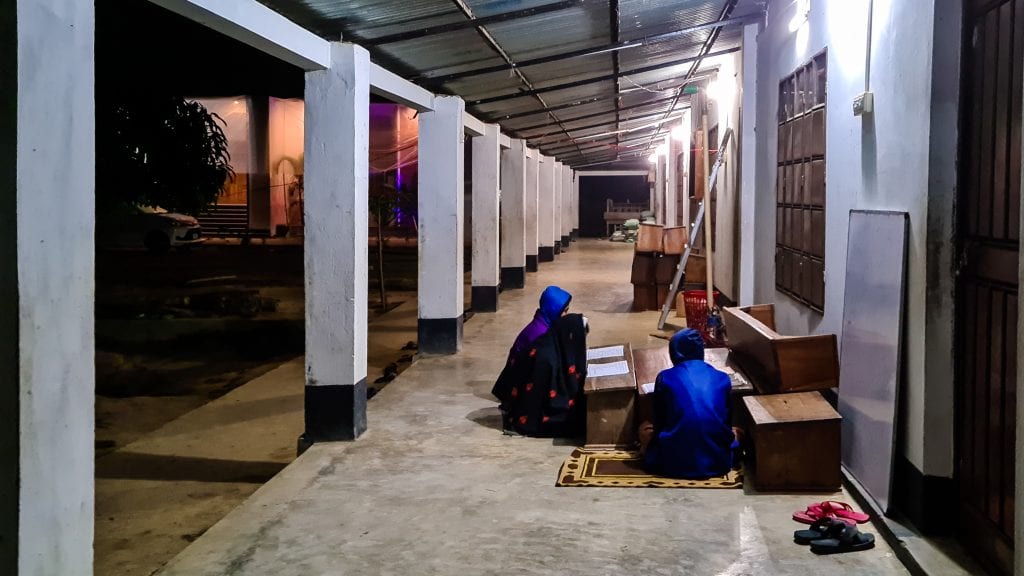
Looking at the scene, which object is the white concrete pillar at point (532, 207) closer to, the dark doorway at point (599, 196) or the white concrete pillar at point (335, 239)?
the white concrete pillar at point (335, 239)

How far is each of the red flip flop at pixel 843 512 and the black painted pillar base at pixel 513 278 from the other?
12273 millimetres

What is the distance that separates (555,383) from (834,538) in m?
2.66

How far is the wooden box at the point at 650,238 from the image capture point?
13.6 metres

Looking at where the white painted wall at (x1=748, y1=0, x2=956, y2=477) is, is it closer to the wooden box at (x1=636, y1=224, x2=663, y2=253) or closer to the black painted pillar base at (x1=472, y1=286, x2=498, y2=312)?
the wooden box at (x1=636, y1=224, x2=663, y2=253)

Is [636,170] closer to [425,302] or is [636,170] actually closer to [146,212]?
[146,212]

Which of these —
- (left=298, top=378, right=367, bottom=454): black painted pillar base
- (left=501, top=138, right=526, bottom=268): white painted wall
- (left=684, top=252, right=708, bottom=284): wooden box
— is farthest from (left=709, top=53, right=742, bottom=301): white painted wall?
(left=298, top=378, right=367, bottom=454): black painted pillar base

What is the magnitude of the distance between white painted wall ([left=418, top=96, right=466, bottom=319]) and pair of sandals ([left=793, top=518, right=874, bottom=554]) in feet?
20.0

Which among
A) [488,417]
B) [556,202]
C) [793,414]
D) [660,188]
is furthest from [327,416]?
[660,188]

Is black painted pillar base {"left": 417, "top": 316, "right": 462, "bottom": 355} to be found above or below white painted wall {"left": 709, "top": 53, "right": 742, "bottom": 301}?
below

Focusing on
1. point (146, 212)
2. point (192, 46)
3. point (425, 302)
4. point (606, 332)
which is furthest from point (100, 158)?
point (146, 212)

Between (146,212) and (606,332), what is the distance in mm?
18116

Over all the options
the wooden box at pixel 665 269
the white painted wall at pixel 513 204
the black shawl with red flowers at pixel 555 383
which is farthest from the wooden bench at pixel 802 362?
the white painted wall at pixel 513 204

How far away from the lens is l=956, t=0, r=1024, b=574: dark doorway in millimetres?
3883

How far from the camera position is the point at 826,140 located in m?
6.74
